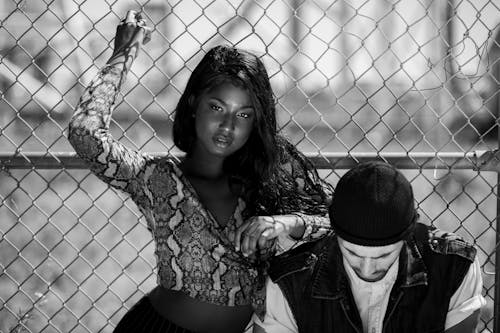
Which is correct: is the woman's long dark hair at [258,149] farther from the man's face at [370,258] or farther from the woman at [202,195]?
the man's face at [370,258]

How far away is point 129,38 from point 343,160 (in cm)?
90

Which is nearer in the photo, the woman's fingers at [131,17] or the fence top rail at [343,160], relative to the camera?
the woman's fingers at [131,17]

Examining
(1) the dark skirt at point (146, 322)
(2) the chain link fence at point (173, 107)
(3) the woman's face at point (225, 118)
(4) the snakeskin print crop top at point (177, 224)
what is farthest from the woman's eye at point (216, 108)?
(2) the chain link fence at point (173, 107)

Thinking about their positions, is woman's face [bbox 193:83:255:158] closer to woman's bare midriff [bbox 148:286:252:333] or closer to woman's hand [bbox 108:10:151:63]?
woman's hand [bbox 108:10:151:63]

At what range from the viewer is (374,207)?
2.36m

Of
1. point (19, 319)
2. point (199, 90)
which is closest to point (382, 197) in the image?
point (199, 90)

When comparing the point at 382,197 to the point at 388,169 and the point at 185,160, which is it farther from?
the point at 185,160

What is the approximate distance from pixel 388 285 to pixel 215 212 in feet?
1.99

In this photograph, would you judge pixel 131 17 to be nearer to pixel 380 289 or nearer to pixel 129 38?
pixel 129 38

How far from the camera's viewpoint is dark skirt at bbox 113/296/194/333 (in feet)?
8.88

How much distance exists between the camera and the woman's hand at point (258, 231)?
2.49 meters

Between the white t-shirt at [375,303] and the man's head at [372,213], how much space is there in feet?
0.28

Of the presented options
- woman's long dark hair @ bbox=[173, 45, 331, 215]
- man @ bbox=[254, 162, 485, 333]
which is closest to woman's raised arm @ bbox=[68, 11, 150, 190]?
woman's long dark hair @ bbox=[173, 45, 331, 215]

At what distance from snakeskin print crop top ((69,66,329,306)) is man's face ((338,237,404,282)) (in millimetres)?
283
